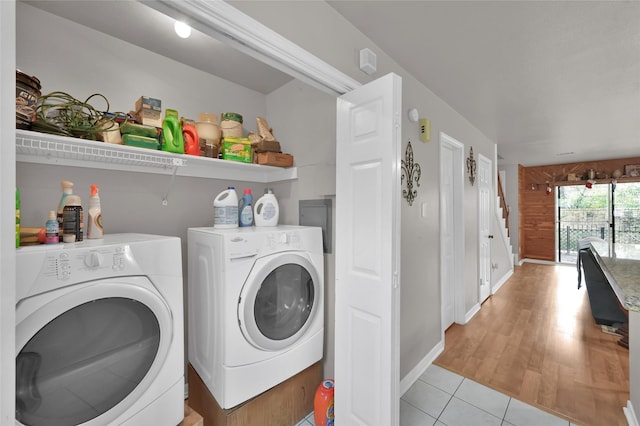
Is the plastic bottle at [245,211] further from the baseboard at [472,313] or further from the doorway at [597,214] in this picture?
the doorway at [597,214]

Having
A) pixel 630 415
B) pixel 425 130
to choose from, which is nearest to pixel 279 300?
pixel 425 130

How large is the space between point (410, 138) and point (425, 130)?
0.22m

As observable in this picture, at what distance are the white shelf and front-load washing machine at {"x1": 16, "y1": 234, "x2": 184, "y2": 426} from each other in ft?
1.73

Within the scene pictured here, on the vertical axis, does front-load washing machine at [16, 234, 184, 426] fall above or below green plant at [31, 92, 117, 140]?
below

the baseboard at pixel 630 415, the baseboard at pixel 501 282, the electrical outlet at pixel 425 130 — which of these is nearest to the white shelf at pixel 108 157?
the electrical outlet at pixel 425 130

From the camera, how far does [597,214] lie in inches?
244

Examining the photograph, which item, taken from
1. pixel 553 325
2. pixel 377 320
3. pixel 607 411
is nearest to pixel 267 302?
pixel 377 320

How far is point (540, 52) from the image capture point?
1.90m

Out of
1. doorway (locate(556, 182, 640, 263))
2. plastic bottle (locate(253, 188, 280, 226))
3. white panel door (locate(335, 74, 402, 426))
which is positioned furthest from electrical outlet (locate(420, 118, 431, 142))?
doorway (locate(556, 182, 640, 263))

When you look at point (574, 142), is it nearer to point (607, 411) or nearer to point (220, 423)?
point (607, 411)

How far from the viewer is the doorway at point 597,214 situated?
19.1 ft

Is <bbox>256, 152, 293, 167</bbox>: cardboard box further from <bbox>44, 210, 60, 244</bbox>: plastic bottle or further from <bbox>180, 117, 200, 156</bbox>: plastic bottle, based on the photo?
<bbox>44, 210, 60, 244</bbox>: plastic bottle

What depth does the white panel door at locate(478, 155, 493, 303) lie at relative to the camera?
3.77 meters

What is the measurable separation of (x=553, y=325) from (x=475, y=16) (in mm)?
3347
